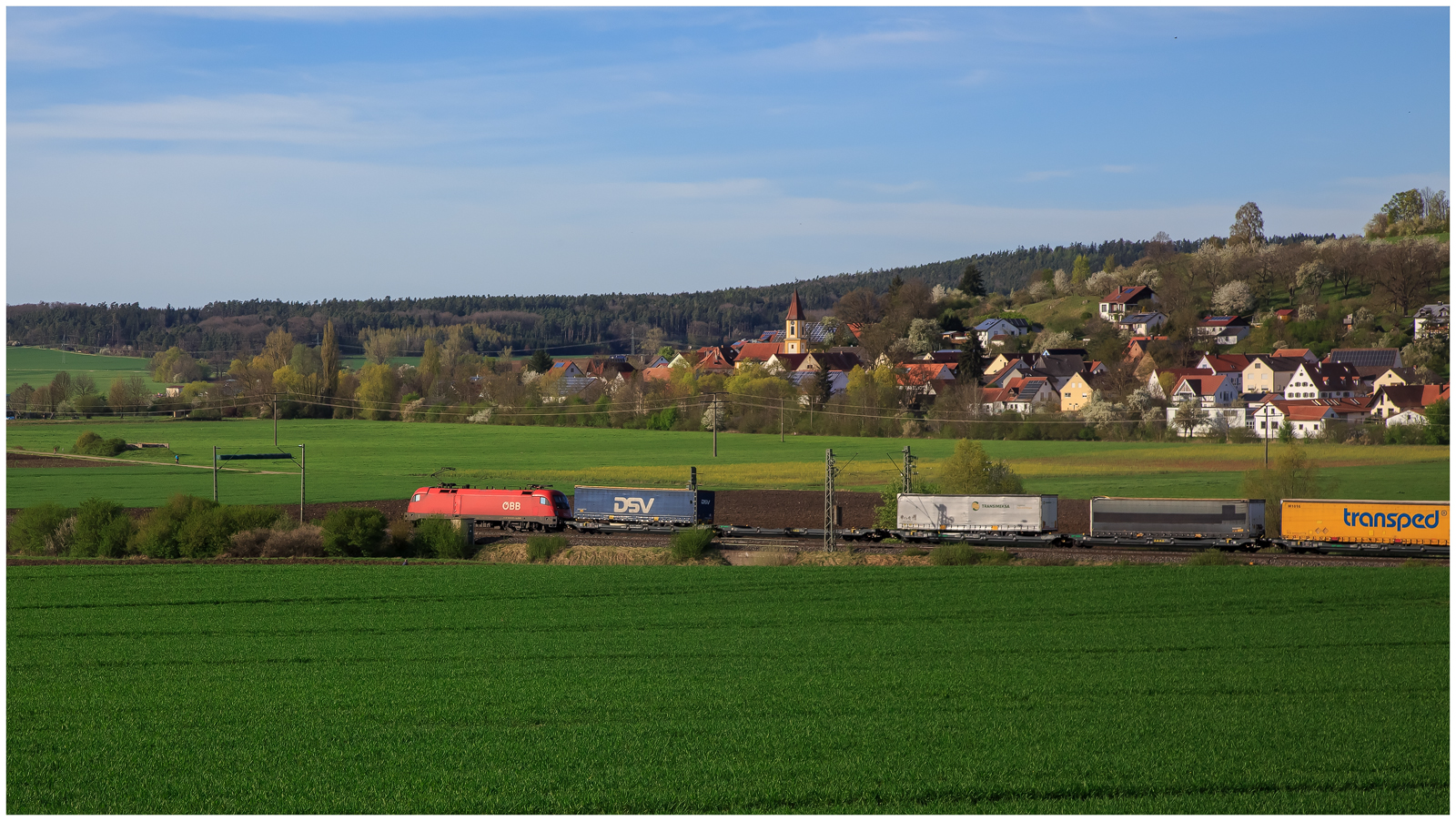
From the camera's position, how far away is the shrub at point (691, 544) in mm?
42156

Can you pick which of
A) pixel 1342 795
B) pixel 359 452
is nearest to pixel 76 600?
pixel 1342 795

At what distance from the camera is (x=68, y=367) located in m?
138

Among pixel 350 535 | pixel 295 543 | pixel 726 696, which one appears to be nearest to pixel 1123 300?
pixel 350 535

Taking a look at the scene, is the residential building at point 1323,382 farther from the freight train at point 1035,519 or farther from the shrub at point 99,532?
the shrub at point 99,532

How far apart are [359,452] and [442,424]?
21.7m

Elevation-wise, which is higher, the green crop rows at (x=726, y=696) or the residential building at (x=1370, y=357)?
the residential building at (x=1370, y=357)

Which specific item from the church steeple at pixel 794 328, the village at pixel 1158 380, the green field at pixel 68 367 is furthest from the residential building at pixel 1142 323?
the green field at pixel 68 367

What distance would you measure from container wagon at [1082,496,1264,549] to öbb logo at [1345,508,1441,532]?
313 centimetres

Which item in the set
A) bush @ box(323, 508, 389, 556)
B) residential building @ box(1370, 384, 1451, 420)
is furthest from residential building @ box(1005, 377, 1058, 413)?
bush @ box(323, 508, 389, 556)

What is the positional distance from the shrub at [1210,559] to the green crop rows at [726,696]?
17.4 ft

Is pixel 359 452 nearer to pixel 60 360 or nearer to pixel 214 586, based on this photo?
pixel 214 586

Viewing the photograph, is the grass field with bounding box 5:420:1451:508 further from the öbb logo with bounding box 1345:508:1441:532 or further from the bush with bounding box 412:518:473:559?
the bush with bounding box 412:518:473:559

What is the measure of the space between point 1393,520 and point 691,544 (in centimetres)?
2574

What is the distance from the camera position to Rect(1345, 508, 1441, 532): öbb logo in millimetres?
40375
